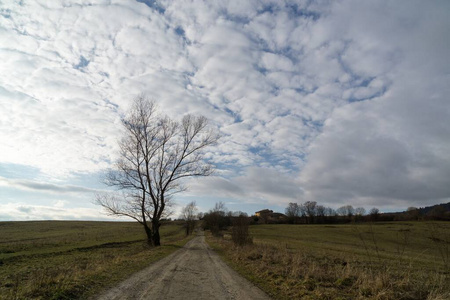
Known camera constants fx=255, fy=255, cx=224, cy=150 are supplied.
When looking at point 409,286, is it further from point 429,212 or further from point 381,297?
point 429,212

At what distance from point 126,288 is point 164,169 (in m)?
20.2

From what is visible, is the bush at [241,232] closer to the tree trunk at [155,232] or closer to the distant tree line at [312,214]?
the tree trunk at [155,232]

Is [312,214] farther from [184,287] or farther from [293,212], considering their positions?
[184,287]

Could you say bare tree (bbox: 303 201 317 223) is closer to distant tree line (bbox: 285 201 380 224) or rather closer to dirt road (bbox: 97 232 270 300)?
distant tree line (bbox: 285 201 380 224)

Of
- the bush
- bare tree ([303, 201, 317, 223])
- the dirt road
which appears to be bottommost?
the dirt road

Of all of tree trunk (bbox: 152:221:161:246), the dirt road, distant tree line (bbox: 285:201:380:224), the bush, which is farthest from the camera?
distant tree line (bbox: 285:201:380:224)

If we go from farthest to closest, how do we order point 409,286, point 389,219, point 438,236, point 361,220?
point 389,219
point 361,220
point 409,286
point 438,236

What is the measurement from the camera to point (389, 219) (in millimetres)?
103562

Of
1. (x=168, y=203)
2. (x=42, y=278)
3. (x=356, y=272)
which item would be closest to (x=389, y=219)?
(x=168, y=203)

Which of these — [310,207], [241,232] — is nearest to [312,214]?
[310,207]

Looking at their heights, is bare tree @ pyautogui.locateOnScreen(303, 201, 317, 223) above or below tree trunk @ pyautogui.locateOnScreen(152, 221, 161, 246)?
above

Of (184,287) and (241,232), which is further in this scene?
(241,232)

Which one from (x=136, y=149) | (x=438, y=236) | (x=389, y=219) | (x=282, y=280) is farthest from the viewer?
(x=389, y=219)

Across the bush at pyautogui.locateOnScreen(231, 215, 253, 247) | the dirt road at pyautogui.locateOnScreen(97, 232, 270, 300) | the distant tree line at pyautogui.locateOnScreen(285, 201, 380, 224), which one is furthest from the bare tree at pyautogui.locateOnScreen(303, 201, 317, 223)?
the dirt road at pyautogui.locateOnScreen(97, 232, 270, 300)
